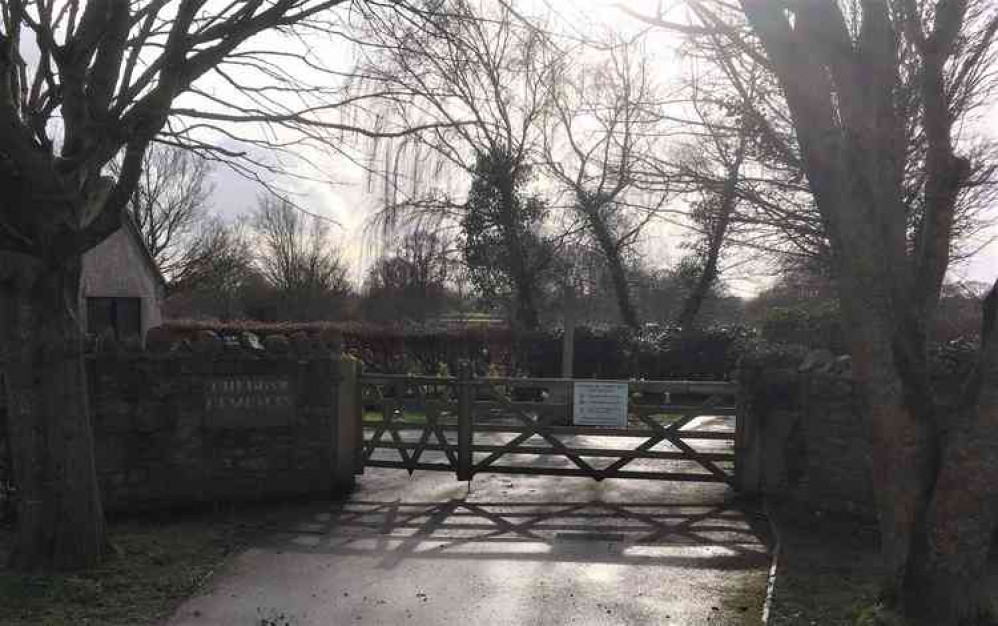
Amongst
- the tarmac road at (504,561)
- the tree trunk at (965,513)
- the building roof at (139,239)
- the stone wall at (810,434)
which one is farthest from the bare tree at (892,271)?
the building roof at (139,239)

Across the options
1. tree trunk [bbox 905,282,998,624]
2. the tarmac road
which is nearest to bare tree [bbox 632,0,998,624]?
tree trunk [bbox 905,282,998,624]

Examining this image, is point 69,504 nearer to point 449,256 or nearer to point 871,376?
point 871,376

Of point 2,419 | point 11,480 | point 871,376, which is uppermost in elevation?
point 871,376

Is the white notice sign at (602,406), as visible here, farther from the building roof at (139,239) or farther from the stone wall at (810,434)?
the building roof at (139,239)

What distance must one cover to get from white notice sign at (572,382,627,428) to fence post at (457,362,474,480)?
3.98ft

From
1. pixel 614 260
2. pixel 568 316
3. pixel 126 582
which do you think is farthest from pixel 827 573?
pixel 614 260

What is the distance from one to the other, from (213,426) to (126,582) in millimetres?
2822

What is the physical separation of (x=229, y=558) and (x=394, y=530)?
1613 millimetres

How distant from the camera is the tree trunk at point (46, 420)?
20.7ft

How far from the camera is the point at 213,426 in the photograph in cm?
880

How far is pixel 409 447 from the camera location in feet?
32.2

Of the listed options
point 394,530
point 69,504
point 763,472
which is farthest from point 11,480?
point 763,472

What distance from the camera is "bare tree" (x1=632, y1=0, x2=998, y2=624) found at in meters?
4.71

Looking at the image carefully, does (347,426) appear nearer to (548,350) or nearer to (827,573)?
(827,573)
